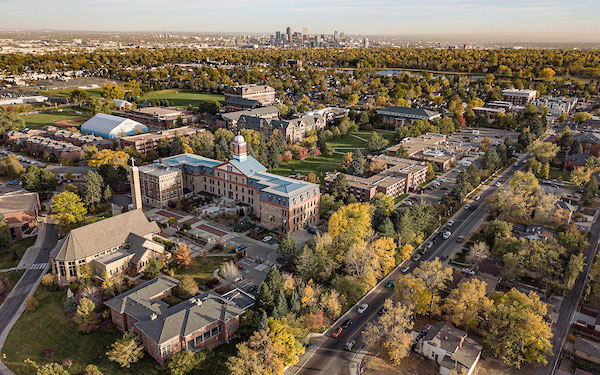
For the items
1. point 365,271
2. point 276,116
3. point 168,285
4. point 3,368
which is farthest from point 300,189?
point 276,116

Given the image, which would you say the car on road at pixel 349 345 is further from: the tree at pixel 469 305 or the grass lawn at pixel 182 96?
the grass lawn at pixel 182 96

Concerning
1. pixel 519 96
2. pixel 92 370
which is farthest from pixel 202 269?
pixel 519 96

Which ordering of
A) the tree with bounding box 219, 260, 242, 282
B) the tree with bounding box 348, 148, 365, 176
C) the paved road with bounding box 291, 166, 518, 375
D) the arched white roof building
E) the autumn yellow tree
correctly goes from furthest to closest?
the arched white roof building
the autumn yellow tree
the tree with bounding box 348, 148, 365, 176
the tree with bounding box 219, 260, 242, 282
the paved road with bounding box 291, 166, 518, 375

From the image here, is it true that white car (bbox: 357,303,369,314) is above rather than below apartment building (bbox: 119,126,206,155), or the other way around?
below

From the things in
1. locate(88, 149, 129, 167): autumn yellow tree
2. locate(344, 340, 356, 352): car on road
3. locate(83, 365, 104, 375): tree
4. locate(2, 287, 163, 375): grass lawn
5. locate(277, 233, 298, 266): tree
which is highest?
locate(88, 149, 129, 167): autumn yellow tree

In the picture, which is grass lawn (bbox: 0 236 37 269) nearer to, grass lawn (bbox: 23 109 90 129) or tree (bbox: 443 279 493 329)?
tree (bbox: 443 279 493 329)

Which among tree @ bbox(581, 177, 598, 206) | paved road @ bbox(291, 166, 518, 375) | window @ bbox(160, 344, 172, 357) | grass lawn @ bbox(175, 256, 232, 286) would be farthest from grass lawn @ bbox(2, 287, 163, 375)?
tree @ bbox(581, 177, 598, 206)

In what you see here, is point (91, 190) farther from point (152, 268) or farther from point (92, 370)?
point (92, 370)
